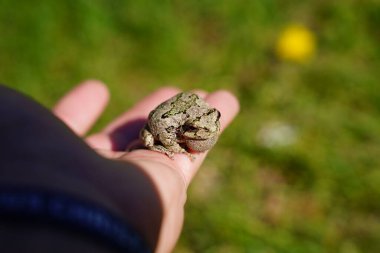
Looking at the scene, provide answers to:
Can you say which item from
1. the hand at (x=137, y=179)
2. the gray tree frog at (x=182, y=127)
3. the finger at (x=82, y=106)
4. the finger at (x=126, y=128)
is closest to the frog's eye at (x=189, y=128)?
the gray tree frog at (x=182, y=127)

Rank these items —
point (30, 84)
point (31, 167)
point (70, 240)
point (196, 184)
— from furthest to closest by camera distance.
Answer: point (30, 84)
point (196, 184)
point (31, 167)
point (70, 240)

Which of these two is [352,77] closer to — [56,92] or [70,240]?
[56,92]

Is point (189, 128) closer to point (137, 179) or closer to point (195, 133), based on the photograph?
point (195, 133)

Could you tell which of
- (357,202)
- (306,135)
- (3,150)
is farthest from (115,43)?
(3,150)

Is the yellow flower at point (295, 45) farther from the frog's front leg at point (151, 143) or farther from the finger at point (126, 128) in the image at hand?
the frog's front leg at point (151, 143)

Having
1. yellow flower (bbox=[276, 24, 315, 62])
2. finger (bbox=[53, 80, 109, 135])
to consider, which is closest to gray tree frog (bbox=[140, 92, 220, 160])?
finger (bbox=[53, 80, 109, 135])

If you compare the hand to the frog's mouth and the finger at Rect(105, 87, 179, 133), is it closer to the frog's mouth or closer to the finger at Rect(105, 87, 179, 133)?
the frog's mouth
